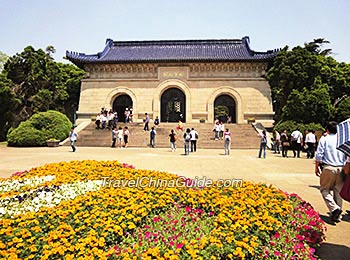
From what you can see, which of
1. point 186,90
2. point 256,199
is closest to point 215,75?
point 186,90

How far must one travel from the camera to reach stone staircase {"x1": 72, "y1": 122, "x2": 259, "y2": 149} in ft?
64.3

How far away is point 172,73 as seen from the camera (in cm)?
2892

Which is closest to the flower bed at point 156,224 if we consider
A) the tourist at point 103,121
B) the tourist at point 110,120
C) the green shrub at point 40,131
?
the green shrub at point 40,131

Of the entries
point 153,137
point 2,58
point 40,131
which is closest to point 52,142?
point 40,131

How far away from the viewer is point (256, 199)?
14.2 ft

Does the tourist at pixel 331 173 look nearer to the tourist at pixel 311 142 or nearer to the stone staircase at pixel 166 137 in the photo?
the tourist at pixel 311 142

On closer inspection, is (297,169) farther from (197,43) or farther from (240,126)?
(197,43)

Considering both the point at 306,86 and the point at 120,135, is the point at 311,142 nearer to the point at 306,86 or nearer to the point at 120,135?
the point at 306,86

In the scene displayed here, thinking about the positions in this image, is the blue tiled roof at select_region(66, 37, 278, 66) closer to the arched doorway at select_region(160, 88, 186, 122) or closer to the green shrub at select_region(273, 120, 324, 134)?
the arched doorway at select_region(160, 88, 186, 122)

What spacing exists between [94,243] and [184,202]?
1.85 m

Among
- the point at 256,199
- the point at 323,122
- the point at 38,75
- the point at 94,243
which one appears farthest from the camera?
the point at 38,75

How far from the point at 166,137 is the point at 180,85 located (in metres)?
9.06

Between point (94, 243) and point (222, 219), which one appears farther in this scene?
point (222, 219)

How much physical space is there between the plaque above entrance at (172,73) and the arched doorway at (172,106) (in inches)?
59.1
